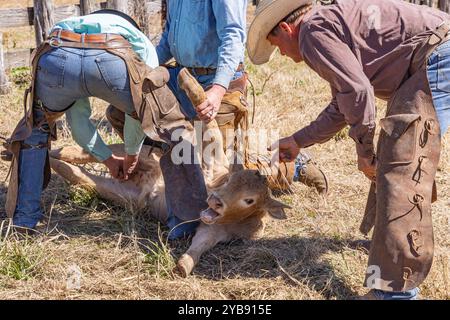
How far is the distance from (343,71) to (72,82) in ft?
5.80

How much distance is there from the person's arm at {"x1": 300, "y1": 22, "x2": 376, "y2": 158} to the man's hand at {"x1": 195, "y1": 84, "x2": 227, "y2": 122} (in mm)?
764

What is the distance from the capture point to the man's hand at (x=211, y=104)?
4.40 metres

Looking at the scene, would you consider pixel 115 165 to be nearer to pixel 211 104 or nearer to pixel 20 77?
pixel 211 104

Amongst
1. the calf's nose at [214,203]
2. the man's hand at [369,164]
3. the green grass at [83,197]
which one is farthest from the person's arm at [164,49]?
the man's hand at [369,164]

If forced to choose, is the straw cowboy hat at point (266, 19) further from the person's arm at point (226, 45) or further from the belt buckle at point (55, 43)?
the belt buckle at point (55, 43)

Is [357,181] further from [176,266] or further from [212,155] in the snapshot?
[176,266]

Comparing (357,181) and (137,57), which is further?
(357,181)

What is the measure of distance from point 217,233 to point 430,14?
82.4 inches

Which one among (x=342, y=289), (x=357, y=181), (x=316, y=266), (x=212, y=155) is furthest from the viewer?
(x=357, y=181)

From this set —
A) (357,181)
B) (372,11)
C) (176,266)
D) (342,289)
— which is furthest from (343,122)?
(357,181)

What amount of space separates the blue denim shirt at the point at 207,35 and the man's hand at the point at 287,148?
52cm

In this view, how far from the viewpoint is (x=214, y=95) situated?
4473 mm

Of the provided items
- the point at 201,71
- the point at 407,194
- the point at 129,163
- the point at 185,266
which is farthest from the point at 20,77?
the point at 407,194

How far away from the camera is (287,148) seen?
4.57 meters
